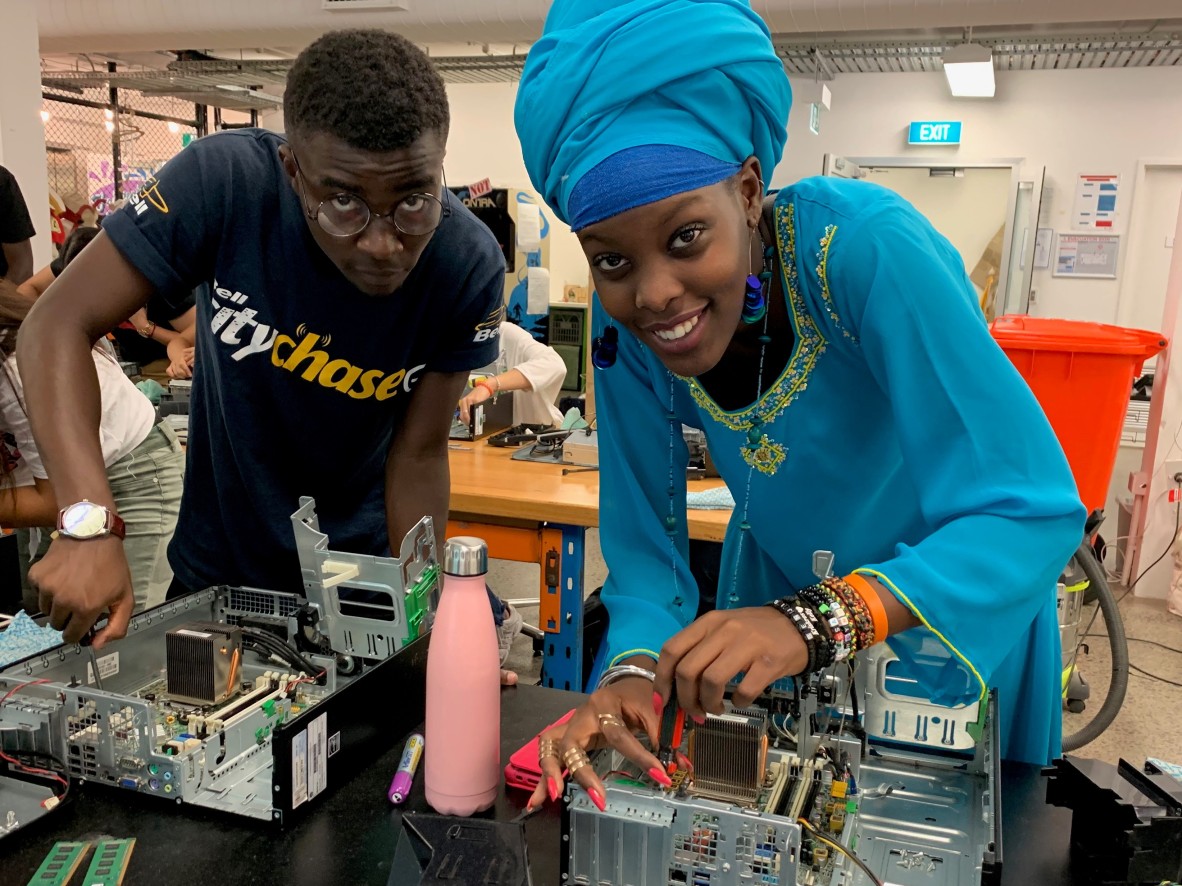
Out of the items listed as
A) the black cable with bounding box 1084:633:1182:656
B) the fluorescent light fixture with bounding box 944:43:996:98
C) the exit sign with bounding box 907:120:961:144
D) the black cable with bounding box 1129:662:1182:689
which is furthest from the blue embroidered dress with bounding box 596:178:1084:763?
the exit sign with bounding box 907:120:961:144

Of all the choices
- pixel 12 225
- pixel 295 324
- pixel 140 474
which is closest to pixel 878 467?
pixel 295 324

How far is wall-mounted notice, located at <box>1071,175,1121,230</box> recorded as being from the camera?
637 cm

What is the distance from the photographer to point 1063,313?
6.55 meters

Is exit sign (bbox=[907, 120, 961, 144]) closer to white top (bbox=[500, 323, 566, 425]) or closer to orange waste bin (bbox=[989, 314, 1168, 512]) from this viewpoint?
white top (bbox=[500, 323, 566, 425])

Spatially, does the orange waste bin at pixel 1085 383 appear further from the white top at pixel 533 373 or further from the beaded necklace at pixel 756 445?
the white top at pixel 533 373

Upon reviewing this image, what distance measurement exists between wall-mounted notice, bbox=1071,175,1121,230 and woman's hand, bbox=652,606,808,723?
6.63 meters

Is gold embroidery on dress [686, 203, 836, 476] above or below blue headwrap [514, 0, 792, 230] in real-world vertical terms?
below

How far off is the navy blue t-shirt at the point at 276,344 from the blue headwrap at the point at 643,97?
58 centimetres

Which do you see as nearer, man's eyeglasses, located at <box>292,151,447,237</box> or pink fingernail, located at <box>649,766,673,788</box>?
pink fingernail, located at <box>649,766,673,788</box>

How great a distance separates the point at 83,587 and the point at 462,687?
47 cm

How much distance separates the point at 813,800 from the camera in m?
0.90

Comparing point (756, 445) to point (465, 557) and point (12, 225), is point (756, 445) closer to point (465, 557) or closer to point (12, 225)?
point (465, 557)

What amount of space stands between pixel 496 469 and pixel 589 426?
0.48 metres

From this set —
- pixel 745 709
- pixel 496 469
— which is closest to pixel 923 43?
pixel 496 469
